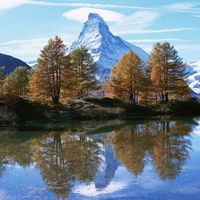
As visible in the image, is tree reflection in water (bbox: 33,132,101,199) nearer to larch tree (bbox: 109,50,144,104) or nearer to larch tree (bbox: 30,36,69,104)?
larch tree (bbox: 30,36,69,104)

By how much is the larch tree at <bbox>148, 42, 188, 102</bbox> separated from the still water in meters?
26.3

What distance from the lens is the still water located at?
39.5 ft

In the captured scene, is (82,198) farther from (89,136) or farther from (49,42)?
(49,42)

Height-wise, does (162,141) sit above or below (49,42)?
below

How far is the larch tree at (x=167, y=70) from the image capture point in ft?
174

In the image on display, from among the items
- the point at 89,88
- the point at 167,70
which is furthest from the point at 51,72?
the point at 167,70

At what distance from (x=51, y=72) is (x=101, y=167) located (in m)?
30.4

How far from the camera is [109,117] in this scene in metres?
44.8

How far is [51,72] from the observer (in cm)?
4488

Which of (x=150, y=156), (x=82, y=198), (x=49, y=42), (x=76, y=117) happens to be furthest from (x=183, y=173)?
(x=49, y=42)

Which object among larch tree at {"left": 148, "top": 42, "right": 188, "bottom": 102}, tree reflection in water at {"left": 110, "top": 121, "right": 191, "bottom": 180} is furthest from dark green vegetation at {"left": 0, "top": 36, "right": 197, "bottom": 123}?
tree reflection in water at {"left": 110, "top": 121, "right": 191, "bottom": 180}

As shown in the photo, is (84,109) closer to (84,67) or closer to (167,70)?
(84,67)

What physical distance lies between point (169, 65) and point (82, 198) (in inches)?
1774

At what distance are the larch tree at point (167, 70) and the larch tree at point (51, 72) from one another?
15.7 m
